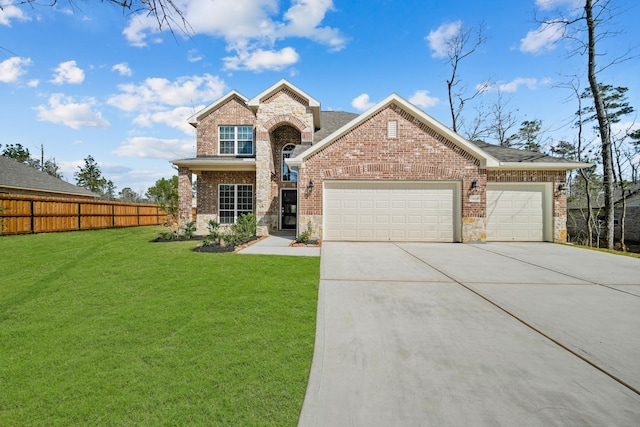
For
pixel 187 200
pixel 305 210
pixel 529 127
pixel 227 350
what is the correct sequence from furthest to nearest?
1. pixel 529 127
2. pixel 187 200
3. pixel 305 210
4. pixel 227 350

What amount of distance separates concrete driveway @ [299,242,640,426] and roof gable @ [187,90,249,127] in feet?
42.0

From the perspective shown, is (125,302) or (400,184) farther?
(400,184)

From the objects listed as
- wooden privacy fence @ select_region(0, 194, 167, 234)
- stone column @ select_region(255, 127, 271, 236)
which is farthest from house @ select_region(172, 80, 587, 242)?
wooden privacy fence @ select_region(0, 194, 167, 234)

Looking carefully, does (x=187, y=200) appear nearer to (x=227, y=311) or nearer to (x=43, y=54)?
(x=43, y=54)

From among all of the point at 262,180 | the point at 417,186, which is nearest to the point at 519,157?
the point at 417,186

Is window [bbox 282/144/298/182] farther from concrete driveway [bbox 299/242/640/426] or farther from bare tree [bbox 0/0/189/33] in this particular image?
bare tree [bbox 0/0/189/33]

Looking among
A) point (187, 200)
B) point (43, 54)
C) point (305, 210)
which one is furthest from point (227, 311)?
point (187, 200)

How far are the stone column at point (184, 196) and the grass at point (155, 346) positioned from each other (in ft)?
25.8

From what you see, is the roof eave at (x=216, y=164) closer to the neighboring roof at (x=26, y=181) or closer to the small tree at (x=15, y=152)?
the neighboring roof at (x=26, y=181)

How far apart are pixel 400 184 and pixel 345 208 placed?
2.31m

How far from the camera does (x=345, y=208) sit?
1076cm

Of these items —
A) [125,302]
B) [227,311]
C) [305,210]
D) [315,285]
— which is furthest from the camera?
[305,210]

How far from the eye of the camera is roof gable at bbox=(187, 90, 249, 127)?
14941 millimetres

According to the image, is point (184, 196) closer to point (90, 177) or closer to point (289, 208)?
point (289, 208)
